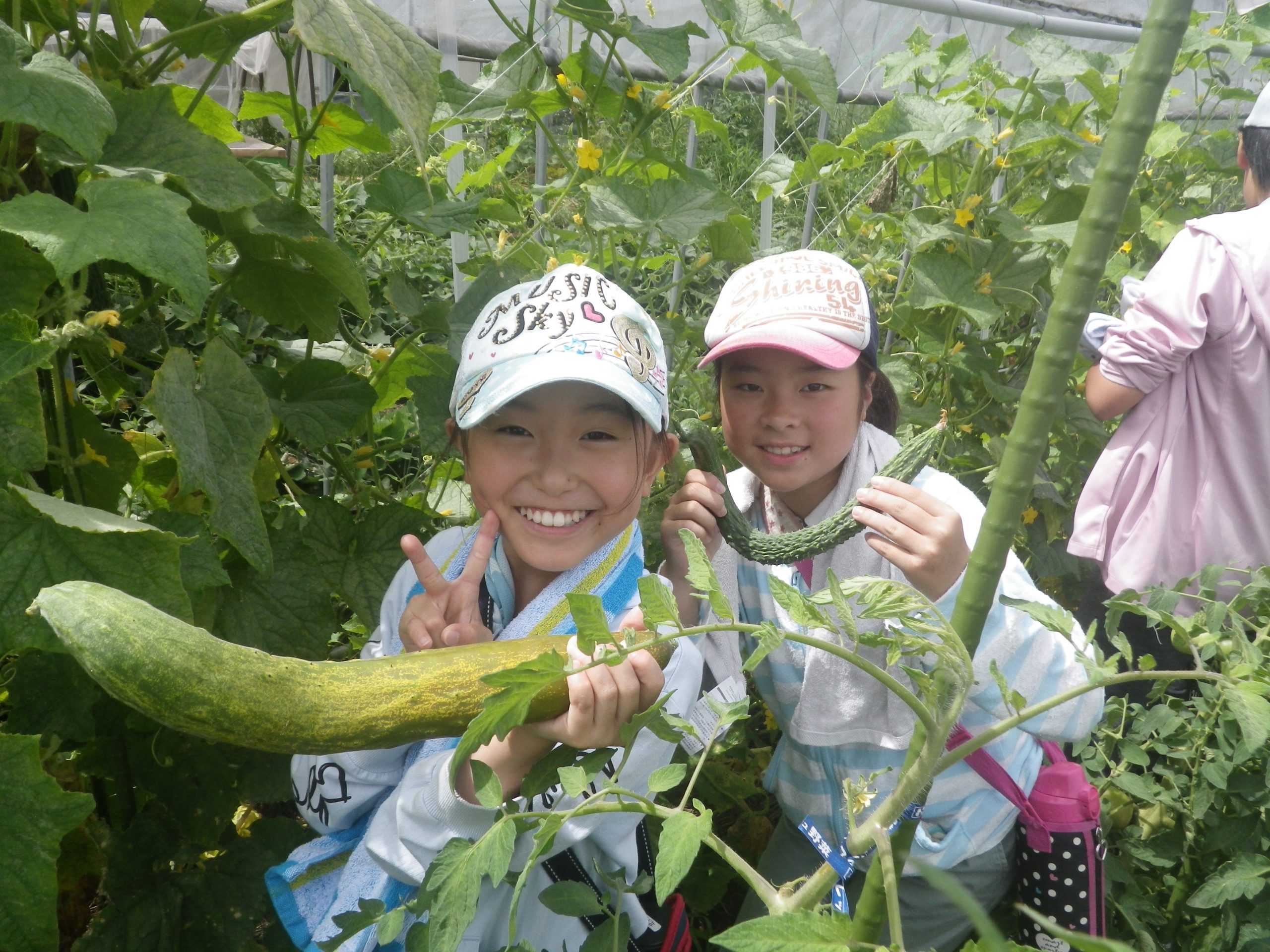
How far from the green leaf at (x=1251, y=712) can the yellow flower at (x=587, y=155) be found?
1318mm

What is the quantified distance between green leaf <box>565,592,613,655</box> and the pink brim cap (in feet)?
2.72

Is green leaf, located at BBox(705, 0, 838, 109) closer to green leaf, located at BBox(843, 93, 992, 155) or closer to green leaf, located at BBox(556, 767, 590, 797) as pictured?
green leaf, located at BBox(843, 93, 992, 155)

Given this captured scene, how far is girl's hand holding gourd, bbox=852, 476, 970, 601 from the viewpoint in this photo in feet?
4.01

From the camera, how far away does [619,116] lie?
1781 mm

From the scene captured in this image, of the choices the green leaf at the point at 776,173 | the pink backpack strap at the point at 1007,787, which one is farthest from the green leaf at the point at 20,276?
the green leaf at the point at 776,173

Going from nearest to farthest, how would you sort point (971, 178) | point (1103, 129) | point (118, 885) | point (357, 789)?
point (357, 789)
point (118, 885)
point (971, 178)
point (1103, 129)

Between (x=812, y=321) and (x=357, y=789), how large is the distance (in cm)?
87

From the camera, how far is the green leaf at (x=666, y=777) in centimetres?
86

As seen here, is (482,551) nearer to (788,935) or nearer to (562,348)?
(562,348)

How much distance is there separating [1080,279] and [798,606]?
275 mm

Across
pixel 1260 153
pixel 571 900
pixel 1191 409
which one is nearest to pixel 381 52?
pixel 571 900

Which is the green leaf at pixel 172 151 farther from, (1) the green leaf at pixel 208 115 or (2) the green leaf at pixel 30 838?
(2) the green leaf at pixel 30 838

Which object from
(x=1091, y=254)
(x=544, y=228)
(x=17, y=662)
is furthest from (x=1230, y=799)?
(x=17, y=662)

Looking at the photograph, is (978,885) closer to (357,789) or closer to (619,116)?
(357,789)
